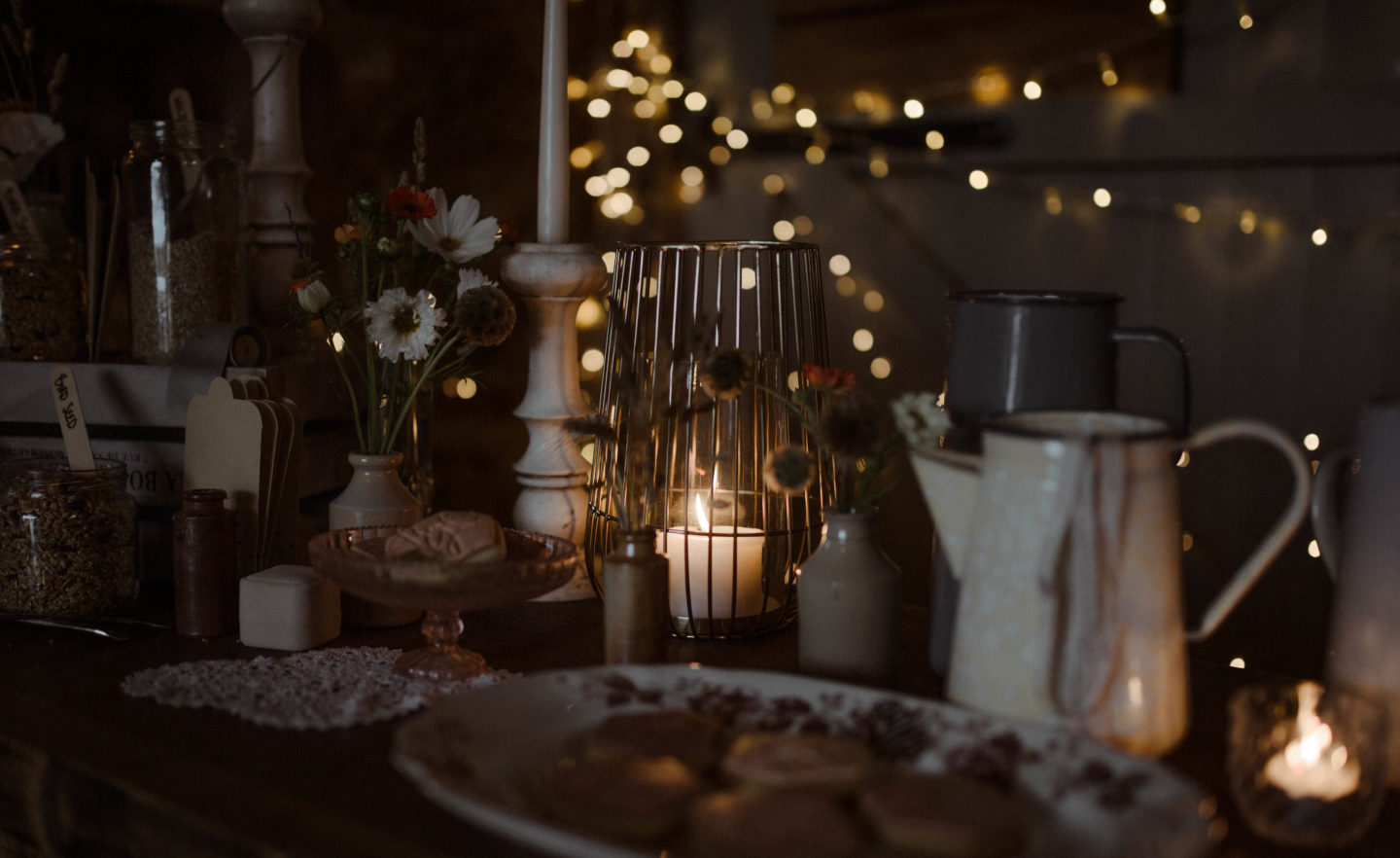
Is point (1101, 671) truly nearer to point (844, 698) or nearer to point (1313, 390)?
point (844, 698)

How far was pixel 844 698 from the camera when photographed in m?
0.66

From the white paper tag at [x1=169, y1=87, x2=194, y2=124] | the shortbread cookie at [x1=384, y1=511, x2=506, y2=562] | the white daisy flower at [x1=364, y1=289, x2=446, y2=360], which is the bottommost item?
the shortbread cookie at [x1=384, y1=511, x2=506, y2=562]

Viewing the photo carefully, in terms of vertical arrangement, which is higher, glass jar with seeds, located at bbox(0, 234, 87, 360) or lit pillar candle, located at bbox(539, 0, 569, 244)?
lit pillar candle, located at bbox(539, 0, 569, 244)

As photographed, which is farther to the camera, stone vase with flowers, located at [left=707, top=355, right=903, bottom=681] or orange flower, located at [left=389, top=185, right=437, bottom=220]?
orange flower, located at [left=389, top=185, right=437, bottom=220]

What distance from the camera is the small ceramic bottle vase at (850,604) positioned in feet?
2.43

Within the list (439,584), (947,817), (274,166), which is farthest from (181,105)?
(947,817)

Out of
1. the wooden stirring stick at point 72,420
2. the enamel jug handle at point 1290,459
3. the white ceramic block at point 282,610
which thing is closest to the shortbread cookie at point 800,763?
the enamel jug handle at point 1290,459

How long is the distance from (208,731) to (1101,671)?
1.78ft

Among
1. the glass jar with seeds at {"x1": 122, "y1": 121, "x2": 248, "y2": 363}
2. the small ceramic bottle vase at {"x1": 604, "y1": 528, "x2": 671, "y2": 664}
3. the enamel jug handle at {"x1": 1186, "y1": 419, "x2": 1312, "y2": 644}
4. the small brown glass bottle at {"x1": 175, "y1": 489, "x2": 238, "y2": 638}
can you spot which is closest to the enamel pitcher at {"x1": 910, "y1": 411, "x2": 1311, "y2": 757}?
the enamel jug handle at {"x1": 1186, "y1": 419, "x2": 1312, "y2": 644}

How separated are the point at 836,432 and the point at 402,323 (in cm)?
38

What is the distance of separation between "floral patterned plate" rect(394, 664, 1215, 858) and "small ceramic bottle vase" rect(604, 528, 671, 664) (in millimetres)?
55

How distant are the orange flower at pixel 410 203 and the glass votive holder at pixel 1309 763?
0.68m

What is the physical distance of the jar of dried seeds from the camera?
876mm

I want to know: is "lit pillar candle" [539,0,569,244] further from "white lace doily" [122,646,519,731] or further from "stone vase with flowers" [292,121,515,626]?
"white lace doily" [122,646,519,731]
